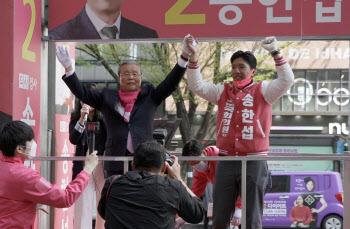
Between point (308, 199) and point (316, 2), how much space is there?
1103 centimetres

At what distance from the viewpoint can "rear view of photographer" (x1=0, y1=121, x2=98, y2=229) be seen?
411 centimetres

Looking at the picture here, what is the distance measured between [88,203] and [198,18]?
2.40 meters

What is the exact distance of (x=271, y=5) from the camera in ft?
21.7

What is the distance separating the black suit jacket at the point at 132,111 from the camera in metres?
5.42

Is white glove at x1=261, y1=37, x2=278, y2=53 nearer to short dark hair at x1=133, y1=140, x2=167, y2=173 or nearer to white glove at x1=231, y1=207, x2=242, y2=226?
white glove at x1=231, y1=207, x2=242, y2=226

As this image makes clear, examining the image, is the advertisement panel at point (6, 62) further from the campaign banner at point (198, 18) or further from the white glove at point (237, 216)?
the white glove at point (237, 216)

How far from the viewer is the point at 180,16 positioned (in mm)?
6723

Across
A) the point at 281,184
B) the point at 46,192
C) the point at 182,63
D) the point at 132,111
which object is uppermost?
the point at 182,63

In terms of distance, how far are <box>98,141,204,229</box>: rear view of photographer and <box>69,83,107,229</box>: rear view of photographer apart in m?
1.70

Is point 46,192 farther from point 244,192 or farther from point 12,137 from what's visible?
point 244,192

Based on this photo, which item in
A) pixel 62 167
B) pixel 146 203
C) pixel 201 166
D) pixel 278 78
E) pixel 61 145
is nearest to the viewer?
pixel 146 203

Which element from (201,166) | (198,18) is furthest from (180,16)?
(201,166)

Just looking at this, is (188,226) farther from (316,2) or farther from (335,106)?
(335,106)

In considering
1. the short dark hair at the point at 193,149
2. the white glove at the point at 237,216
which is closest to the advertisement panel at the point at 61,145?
the short dark hair at the point at 193,149
